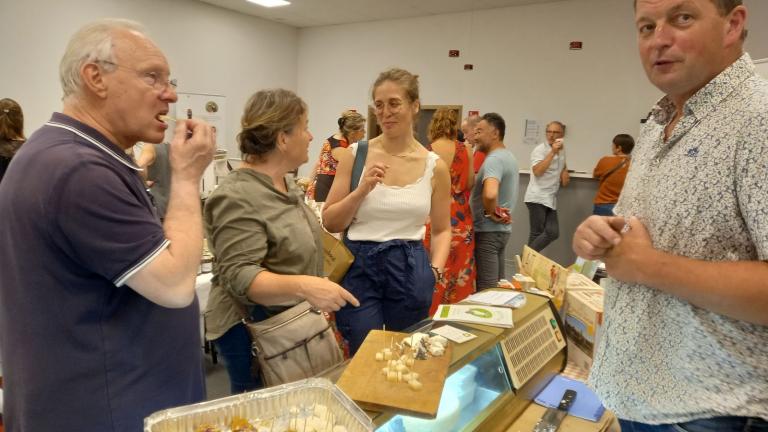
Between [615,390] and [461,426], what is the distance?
492mm

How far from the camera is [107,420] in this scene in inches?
42.2

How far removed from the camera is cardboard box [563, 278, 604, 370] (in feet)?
6.17

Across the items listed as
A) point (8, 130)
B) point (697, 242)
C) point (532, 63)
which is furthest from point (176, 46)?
point (697, 242)

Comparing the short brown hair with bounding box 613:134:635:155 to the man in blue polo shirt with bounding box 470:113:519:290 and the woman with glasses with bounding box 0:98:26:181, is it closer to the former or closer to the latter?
the man in blue polo shirt with bounding box 470:113:519:290

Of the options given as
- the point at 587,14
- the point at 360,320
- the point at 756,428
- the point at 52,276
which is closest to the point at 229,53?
the point at 587,14

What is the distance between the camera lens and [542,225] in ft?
20.6

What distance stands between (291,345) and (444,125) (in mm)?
2257

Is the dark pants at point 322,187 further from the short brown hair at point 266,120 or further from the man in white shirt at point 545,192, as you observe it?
the man in white shirt at point 545,192

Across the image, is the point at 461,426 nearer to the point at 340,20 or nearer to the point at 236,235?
the point at 236,235

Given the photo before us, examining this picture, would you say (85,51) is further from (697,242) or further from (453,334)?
(697,242)

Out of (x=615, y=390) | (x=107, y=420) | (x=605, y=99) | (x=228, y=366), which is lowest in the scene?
(x=228, y=366)

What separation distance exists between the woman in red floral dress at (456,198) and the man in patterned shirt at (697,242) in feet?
7.82

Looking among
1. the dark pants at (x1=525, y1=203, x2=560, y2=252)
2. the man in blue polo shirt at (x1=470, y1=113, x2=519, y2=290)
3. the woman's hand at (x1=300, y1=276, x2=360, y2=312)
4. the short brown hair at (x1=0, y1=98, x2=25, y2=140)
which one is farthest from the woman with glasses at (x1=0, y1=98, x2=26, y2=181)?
the dark pants at (x1=525, y1=203, x2=560, y2=252)

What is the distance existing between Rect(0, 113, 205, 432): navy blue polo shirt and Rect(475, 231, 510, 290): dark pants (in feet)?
9.77
